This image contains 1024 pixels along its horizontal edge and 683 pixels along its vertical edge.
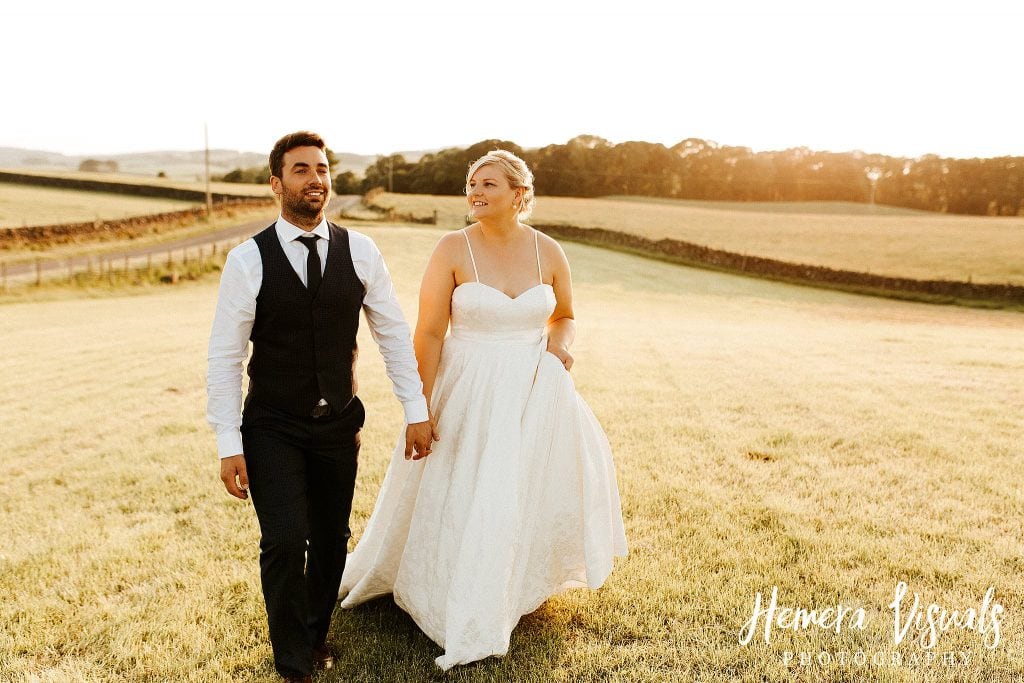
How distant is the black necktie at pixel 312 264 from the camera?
331cm

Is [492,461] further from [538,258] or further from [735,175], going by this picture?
[735,175]

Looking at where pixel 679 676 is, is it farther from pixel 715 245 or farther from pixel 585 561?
pixel 715 245

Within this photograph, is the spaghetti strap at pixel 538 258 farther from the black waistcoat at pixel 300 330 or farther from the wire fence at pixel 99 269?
the wire fence at pixel 99 269

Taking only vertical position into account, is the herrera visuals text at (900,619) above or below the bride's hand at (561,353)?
below

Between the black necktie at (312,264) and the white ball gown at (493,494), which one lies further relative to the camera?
→ the white ball gown at (493,494)

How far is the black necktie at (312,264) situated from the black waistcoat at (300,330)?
0.03 m

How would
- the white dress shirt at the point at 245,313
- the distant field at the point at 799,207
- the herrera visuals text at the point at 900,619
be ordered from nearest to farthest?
the white dress shirt at the point at 245,313, the herrera visuals text at the point at 900,619, the distant field at the point at 799,207

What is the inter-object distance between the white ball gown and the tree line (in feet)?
212

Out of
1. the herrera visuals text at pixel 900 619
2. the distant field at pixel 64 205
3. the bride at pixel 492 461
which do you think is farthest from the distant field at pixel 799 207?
the bride at pixel 492 461

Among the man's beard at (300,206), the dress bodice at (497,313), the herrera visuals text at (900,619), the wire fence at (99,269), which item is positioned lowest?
the wire fence at (99,269)

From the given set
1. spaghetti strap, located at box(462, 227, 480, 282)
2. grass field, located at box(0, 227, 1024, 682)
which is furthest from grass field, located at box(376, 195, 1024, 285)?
spaghetti strap, located at box(462, 227, 480, 282)

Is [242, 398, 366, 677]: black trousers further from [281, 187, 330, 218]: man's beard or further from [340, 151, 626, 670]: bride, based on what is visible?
[281, 187, 330, 218]: man's beard

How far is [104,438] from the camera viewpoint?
8125 mm

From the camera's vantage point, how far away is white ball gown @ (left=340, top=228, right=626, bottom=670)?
3.70 metres
